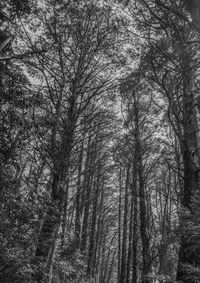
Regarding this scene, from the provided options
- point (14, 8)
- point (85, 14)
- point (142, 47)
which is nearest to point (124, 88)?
point (142, 47)

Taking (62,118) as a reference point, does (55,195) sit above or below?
below

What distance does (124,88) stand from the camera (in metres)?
7.24

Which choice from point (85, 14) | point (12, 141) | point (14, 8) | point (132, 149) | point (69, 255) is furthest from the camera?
point (132, 149)

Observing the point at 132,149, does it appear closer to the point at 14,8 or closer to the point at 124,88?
the point at 124,88

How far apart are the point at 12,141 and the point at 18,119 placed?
44cm

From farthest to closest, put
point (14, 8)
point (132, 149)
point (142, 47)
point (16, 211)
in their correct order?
1. point (132, 149)
2. point (142, 47)
3. point (14, 8)
4. point (16, 211)

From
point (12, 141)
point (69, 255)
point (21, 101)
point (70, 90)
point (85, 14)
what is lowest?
point (69, 255)

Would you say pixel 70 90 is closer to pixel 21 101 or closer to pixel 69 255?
pixel 21 101

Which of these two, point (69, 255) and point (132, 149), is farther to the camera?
point (132, 149)

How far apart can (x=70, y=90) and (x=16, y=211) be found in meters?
3.60

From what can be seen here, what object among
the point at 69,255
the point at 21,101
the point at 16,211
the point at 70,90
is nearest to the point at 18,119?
the point at 21,101

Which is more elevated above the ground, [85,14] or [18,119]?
[85,14]

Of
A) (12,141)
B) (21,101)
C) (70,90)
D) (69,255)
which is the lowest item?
(69,255)

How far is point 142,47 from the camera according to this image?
6387mm
